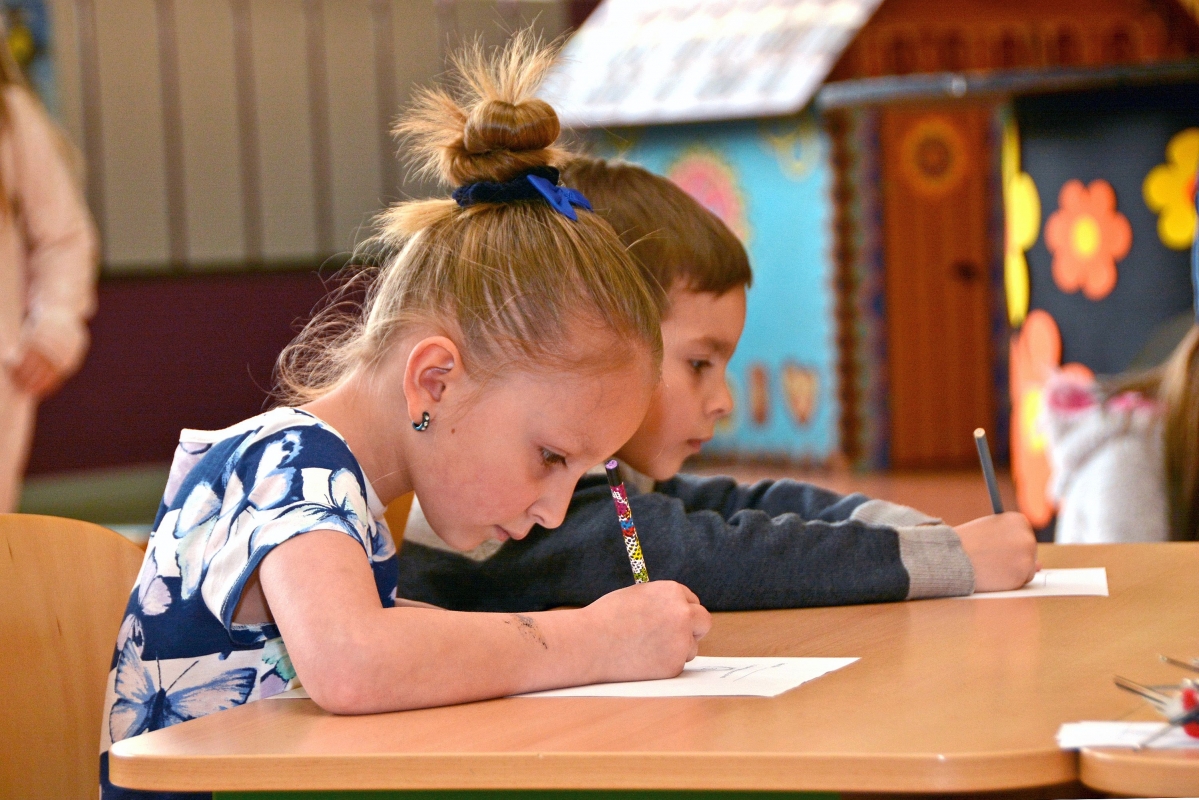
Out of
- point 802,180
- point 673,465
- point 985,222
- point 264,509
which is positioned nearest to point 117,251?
point 802,180

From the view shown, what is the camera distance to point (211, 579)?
39.7 inches

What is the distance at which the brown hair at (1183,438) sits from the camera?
7.30 feet

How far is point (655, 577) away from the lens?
1296 mm

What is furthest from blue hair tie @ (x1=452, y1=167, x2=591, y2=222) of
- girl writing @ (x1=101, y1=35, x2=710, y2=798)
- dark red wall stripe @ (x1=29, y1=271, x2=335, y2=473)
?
dark red wall stripe @ (x1=29, y1=271, x2=335, y2=473)

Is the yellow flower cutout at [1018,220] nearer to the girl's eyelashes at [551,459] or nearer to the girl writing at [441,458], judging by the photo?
the girl writing at [441,458]

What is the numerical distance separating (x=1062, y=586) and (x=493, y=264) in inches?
24.3

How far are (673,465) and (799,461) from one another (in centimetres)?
472

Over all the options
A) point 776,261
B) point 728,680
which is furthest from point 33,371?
point 776,261

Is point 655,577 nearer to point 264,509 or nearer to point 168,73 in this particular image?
point 264,509

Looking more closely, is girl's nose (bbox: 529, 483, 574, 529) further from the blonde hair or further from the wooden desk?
the wooden desk

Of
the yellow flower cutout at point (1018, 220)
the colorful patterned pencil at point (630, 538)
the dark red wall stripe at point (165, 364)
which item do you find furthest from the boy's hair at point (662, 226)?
the dark red wall stripe at point (165, 364)

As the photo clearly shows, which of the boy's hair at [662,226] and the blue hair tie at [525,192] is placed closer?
the blue hair tie at [525,192]

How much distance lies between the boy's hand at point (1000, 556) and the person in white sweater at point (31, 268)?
2.21 metres

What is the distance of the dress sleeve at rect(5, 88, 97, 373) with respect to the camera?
3.08m
